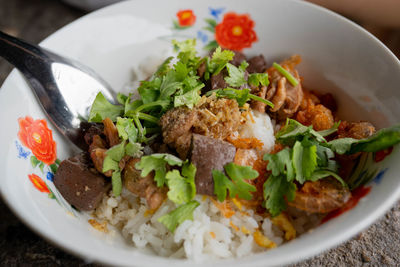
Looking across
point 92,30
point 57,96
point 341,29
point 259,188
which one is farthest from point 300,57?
point 57,96

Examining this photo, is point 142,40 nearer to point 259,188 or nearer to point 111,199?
point 111,199

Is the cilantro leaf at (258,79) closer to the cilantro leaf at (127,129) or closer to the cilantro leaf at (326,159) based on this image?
the cilantro leaf at (326,159)

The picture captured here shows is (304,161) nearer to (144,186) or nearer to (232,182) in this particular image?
(232,182)

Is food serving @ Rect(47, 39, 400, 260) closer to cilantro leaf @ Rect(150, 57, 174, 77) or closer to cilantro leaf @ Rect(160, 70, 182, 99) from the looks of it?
cilantro leaf @ Rect(160, 70, 182, 99)

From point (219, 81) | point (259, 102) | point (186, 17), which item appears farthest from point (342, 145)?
point (186, 17)

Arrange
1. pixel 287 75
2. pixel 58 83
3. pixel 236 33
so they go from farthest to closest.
Answer: pixel 236 33, pixel 287 75, pixel 58 83

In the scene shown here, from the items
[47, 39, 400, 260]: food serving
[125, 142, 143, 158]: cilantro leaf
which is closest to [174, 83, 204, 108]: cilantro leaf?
[47, 39, 400, 260]: food serving

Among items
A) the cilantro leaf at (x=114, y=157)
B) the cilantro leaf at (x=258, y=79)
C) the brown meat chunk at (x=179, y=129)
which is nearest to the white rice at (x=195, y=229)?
the cilantro leaf at (x=114, y=157)
